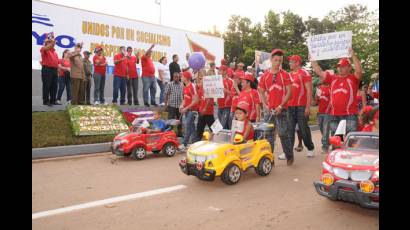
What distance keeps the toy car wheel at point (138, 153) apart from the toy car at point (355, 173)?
15.9 feet

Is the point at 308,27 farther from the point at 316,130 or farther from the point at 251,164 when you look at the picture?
the point at 251,164

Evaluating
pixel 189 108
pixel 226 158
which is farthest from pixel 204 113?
pixel 226 158

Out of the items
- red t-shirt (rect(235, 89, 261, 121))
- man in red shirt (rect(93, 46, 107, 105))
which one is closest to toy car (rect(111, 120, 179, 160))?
red t-shirt (rect(235, 89, 261, 121))

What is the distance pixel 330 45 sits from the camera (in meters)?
6.90

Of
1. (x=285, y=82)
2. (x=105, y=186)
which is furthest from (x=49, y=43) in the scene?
(x=285, y=82)

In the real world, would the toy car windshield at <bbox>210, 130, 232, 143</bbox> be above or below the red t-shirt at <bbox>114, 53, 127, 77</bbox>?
below

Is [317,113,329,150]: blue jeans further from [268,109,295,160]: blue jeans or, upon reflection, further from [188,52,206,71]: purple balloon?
[188,52,206,71]: purple balloon

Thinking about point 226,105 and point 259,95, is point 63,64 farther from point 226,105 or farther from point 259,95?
point 259,95

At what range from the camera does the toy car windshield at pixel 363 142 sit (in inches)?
185

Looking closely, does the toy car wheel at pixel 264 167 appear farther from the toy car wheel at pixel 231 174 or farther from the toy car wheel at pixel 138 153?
the toy car wheel at pixel 138 153

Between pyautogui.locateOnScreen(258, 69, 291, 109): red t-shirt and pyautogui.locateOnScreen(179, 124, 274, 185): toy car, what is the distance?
995 mm

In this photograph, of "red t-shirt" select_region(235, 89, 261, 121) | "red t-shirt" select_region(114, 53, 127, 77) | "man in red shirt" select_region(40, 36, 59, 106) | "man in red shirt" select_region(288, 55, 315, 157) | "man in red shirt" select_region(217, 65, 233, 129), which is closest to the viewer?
"man in red shirt" select_region(288, 55, 315, 157)

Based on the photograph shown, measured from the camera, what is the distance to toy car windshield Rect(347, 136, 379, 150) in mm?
4711
